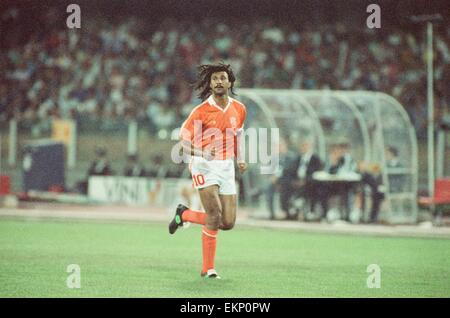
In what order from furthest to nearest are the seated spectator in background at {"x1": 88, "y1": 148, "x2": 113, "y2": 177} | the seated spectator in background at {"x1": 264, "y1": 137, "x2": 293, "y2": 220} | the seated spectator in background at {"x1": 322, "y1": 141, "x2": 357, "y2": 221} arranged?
the seated spectator in background at {"x1": 88, "y1": 148, "x2": 113, "y2": 177}
the seated spectator in background at {"x1": 264, "y1": 137, "x2": 293, "y2": 220}
the seated spectator in background at {"x1": 322, "y1": 141, "x2": 357, "y2": 221}

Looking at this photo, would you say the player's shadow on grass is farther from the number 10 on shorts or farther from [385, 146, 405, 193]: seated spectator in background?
[385, 146, 405, 193]: seated spectator in background

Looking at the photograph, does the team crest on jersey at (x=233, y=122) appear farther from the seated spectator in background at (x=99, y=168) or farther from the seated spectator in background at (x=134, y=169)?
the seated spectator in background at (x=99, y=168)

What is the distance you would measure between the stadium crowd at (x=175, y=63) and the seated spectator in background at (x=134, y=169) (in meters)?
2.83

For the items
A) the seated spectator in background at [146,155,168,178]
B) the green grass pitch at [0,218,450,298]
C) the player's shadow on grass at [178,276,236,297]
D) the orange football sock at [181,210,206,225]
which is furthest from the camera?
the seated spectator in background at [146,155,168,178]

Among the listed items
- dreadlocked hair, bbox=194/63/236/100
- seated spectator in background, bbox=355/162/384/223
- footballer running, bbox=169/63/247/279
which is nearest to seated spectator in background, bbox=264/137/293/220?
seated spectator in background, bbox=355/162/384/223

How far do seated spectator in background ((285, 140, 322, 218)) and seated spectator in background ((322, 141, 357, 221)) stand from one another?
0.28m

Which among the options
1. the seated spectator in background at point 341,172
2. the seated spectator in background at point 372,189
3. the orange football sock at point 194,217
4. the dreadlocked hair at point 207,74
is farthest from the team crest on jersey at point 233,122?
the seated spectator in background at point 372,189

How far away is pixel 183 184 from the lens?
21.0 meters

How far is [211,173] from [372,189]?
9739mm

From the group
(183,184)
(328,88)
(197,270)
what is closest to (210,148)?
(197,270)

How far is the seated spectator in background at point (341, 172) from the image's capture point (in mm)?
18484

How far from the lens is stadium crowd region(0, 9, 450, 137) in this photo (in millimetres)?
25578

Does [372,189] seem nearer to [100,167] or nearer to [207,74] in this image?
[100,167]

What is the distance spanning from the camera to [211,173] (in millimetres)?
9391
